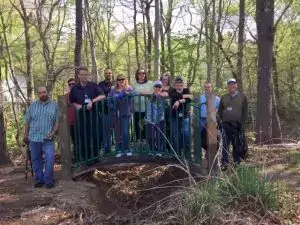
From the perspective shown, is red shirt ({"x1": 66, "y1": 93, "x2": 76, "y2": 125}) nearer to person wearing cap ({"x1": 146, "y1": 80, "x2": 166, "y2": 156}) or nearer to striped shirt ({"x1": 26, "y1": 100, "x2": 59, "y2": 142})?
striped shirt ({"x1": 26, "y1": 100, "x2": 59, "y2": 142})

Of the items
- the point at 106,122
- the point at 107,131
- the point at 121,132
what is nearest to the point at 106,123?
the point at 106,122

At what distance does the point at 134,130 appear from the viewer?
820 cm

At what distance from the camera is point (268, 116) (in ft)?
40.9

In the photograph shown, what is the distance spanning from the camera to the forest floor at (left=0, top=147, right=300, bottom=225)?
6023 mm

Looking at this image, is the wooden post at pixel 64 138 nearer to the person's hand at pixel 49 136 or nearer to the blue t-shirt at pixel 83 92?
the blue t-shirt at pixel 83 92

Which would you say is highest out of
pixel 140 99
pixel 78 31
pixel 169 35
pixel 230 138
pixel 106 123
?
pixel 169 35

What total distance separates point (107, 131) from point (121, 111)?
1.42 feet

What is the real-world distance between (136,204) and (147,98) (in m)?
1.80

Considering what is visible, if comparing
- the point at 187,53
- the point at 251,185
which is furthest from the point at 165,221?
the point at 187,53

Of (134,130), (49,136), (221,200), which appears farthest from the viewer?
(134,130)

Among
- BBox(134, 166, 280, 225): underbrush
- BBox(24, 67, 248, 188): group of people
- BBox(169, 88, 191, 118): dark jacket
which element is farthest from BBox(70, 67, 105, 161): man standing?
BBox(134, 166, 280, 225): underbrush

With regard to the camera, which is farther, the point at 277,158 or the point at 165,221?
the point at 277,158

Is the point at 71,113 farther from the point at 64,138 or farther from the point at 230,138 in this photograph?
the point at 230,138

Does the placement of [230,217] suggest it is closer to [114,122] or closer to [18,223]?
[18,223]
